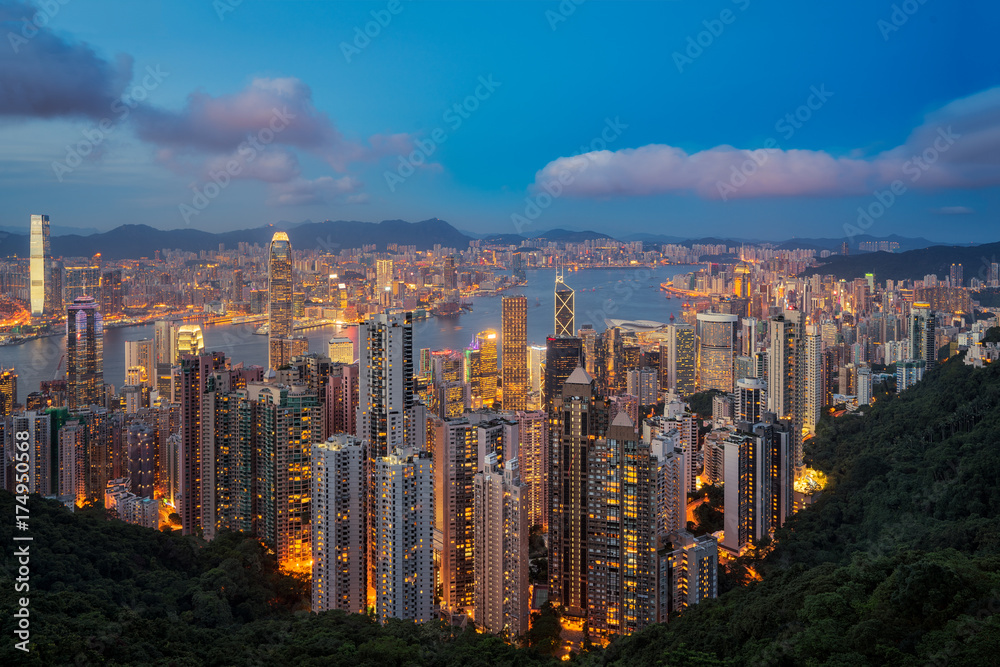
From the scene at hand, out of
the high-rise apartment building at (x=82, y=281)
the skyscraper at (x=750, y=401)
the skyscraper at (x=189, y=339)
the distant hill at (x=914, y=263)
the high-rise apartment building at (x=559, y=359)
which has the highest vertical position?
the distant hill at (x=914, y=263)

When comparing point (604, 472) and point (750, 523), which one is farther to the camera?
point (750, 523)

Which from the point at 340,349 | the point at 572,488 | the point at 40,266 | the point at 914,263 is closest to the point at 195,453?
the point at 40,266

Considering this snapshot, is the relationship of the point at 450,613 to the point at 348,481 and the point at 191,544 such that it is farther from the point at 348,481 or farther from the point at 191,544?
the point at 191,544

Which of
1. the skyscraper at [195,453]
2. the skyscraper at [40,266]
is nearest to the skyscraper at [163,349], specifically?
the skyscraper at [40,266]

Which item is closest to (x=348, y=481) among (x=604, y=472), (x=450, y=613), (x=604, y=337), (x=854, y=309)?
(x=450, y=613)

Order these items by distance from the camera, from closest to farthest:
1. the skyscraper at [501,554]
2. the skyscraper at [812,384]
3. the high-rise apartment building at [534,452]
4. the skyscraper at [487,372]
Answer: the skyscraper at [501,554] → the high-rise apartment building at [534,452] → the skyscraper at [812,384] → the skyscraper at [487,372]

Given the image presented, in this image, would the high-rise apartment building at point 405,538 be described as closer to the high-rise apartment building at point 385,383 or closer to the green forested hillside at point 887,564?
the high-rise apartment building at point 385,383

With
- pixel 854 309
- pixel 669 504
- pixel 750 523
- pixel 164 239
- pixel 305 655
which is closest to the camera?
pixel 305 655
